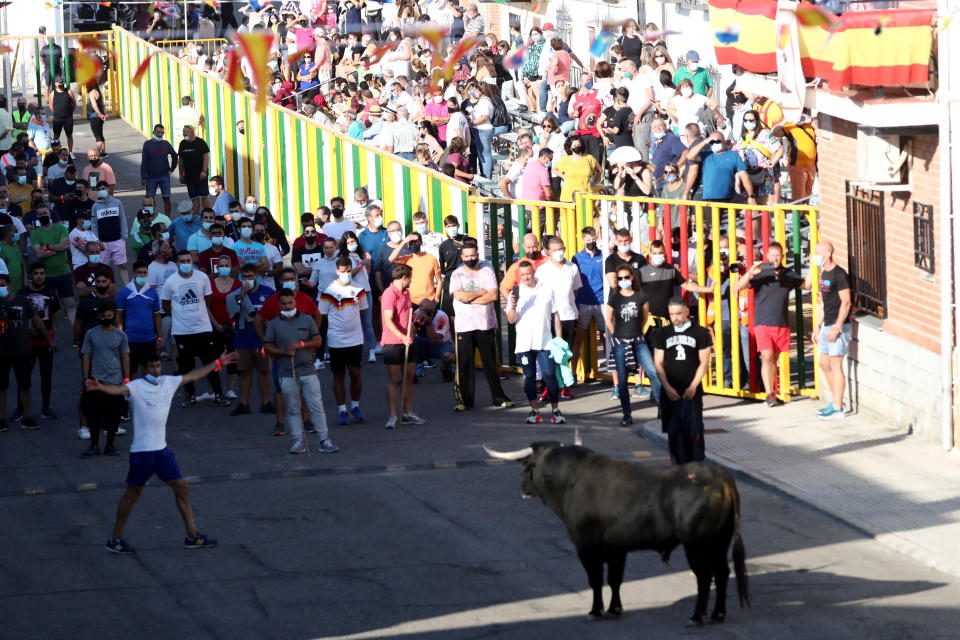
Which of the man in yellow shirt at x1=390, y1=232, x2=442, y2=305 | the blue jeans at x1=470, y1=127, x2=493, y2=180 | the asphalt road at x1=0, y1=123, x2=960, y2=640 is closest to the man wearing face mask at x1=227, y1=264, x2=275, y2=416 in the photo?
the asphalt road at x1=0, y1=123, x2=960, y2=640

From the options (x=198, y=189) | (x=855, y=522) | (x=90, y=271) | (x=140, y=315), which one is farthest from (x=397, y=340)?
(x=198, y=189)

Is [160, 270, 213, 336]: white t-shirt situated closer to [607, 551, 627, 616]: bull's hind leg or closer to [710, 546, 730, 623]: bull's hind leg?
[607, 551, 627, 616]: bull's hind leg

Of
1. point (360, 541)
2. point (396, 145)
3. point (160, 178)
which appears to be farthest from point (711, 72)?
point (360, 541)

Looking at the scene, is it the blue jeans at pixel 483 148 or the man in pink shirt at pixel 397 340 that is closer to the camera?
the man in pink shirt at pixel 397 340

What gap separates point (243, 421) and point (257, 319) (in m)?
1.44

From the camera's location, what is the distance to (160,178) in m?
30.1

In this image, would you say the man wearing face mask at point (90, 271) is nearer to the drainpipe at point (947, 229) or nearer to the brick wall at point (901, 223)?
the brick wall at point (901, 223)

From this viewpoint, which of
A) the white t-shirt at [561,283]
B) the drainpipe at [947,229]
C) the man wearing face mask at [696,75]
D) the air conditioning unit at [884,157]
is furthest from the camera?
the man wearing face mask at [696,75]

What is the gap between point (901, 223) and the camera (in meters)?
16.7

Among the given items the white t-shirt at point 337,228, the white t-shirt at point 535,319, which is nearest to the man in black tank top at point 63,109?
the white t-shirt at point 337,228

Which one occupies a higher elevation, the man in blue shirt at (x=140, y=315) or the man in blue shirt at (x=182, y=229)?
the man in blue shirt at (x=182, y=229)

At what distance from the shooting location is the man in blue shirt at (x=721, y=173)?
2108 cm

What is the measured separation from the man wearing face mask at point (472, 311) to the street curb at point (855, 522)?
2.58 meters

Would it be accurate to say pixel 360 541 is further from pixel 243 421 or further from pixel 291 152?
pixel 291 152
